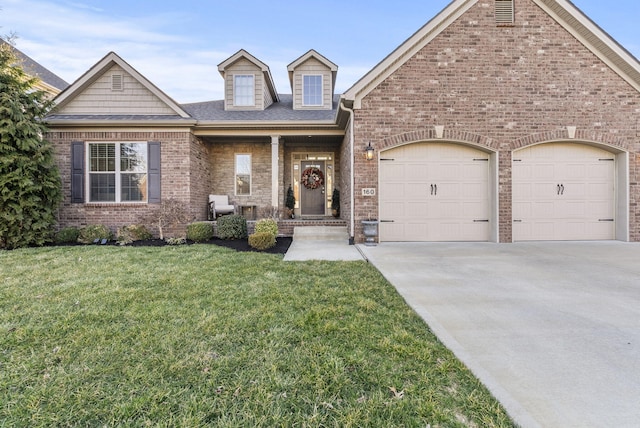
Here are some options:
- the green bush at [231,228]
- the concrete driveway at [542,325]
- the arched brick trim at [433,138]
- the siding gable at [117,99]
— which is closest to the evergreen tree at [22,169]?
the siding gable at [117,99]

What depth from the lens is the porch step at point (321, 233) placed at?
8.23 meters

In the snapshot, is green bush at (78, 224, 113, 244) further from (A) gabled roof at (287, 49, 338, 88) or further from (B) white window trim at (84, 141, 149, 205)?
(A) gabled roof at (287, 49, 338, 88)

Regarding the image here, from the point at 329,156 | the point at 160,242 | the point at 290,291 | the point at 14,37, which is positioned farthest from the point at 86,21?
the point at 290,291

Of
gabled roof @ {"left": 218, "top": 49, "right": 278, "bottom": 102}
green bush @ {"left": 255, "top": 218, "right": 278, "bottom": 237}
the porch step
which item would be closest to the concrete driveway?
the porch step

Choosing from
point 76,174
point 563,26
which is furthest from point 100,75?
point 563,26

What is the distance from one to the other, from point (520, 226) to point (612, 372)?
6390 millimetres

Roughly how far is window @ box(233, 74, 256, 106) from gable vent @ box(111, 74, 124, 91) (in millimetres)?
3502

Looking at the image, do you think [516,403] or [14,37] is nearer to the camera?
[516,403]

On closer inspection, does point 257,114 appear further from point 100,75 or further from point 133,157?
point 100,75

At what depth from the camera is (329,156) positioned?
1102 centimetres

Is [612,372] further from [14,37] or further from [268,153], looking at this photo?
Result: [14,37]

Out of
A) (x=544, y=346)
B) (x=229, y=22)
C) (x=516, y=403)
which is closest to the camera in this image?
(x=516, y=403)

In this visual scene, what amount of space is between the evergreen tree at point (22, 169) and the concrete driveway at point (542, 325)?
8363mm

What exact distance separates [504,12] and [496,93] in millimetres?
1981
